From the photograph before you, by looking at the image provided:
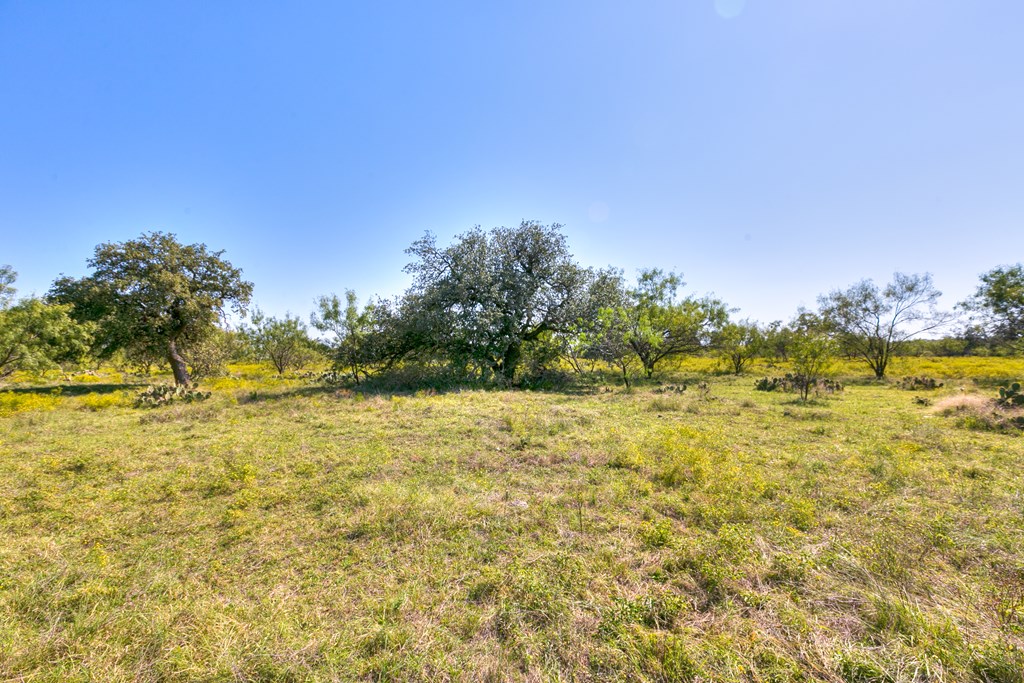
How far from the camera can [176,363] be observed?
Answer: 22.0 m

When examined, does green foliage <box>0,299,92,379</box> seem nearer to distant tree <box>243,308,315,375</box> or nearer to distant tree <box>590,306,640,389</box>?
distant tree <box>243,308,315,375</box>

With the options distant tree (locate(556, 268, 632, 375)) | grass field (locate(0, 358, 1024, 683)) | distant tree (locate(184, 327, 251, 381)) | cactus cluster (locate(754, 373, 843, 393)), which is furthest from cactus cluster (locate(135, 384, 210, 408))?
cactus cluster (locate(754, 373, 843, 393))

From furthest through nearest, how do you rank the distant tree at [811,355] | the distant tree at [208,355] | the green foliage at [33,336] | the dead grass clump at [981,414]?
the distant tree at [208,355] → the distant tree at [811,355] → the green foliage at [33,336] → the dead grass clump at [981,414]

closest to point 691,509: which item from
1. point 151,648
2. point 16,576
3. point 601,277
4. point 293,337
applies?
point 151,648

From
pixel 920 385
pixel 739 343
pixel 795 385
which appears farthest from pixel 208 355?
pixel 920 385

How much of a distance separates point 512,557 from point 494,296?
1730cm

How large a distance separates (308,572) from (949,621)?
627 centimetres

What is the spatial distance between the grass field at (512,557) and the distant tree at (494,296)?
11896 millimetres

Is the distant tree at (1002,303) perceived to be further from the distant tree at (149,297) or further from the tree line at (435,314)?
the distant tree at (149,297)

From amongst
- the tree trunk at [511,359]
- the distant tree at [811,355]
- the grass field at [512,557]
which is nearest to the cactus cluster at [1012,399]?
the grass field at [512,557]

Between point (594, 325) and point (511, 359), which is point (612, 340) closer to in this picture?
point (594, 325)

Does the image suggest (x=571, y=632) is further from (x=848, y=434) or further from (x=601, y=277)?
(x=601, y=277)

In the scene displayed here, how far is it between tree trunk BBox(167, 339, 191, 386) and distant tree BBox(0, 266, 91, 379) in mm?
4031

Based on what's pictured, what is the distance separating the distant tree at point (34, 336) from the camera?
52.5 feet
